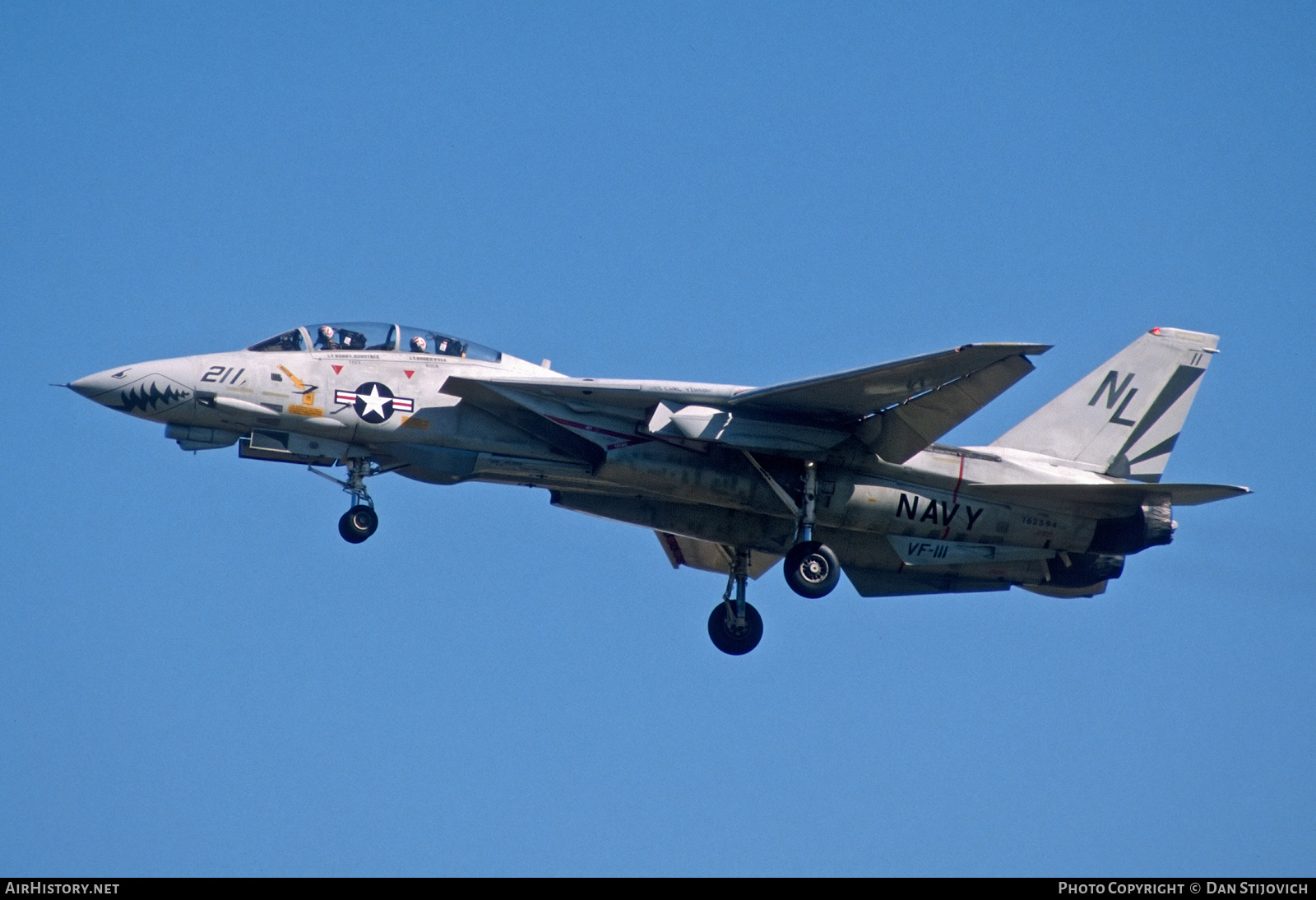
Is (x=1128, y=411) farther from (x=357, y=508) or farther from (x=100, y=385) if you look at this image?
(x=100, y=385)

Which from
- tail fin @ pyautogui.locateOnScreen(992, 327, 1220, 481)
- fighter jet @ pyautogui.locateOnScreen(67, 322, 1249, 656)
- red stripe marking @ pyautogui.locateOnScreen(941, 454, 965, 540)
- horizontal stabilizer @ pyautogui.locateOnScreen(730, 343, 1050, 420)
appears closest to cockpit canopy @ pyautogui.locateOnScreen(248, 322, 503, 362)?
fighter jet @ pyautogui.locateOnScreen(67, 322, 1249, 656)

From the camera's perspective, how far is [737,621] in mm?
21625

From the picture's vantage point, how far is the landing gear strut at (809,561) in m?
19.0

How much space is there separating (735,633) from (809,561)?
116 inches

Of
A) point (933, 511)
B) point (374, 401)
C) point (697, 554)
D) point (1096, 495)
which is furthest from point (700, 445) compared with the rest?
point (1096, 495)

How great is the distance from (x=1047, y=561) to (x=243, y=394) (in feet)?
36.4

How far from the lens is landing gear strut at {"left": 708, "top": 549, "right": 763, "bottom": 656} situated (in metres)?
21.6

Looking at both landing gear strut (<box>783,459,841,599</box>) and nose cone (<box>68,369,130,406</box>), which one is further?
landing gear strut (<box>783,459,841,599</box>)

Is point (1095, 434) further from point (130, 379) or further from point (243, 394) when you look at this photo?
point (130, 379)

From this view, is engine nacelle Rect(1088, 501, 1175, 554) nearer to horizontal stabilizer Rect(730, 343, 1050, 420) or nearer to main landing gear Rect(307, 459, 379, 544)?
horizontal stabilizer Rect(730, 343, 1050, 420)

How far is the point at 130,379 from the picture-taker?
1803 centimetres

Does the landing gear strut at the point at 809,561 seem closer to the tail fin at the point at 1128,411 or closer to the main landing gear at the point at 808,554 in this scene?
the main landing gear at the point at 808,554

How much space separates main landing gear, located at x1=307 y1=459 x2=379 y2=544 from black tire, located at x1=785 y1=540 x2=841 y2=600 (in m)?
5.26

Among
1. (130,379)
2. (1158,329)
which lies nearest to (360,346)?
(130,379)
